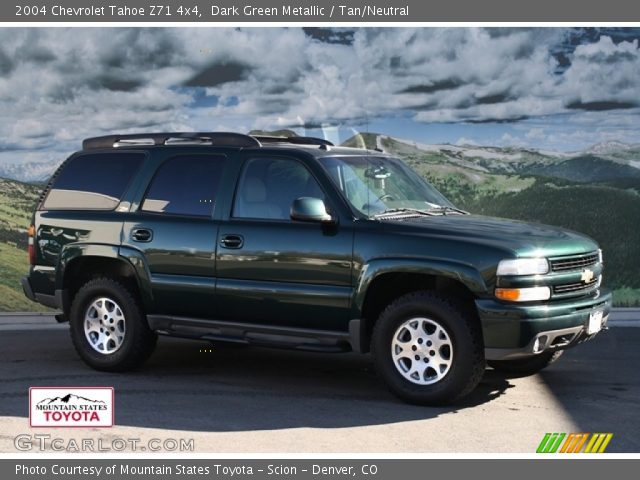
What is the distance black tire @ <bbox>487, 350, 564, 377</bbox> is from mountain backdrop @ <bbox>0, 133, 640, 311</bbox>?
381 cm

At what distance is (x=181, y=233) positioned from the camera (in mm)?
8891

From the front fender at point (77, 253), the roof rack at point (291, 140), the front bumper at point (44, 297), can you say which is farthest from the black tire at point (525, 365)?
the front bumper at point (44, 297)

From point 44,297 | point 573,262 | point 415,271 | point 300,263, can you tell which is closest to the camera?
point 415,271

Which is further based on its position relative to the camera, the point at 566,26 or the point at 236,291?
the point at 566,26

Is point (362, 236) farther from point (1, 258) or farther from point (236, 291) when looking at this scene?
point (1, 258)

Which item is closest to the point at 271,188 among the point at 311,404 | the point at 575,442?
the point at 311,404

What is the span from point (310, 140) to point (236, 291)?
1522 mm

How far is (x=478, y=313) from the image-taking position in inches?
305

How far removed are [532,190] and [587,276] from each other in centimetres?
495

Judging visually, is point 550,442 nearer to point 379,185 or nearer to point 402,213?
point 402,213

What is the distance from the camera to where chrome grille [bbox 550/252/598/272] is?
26.0 feet
